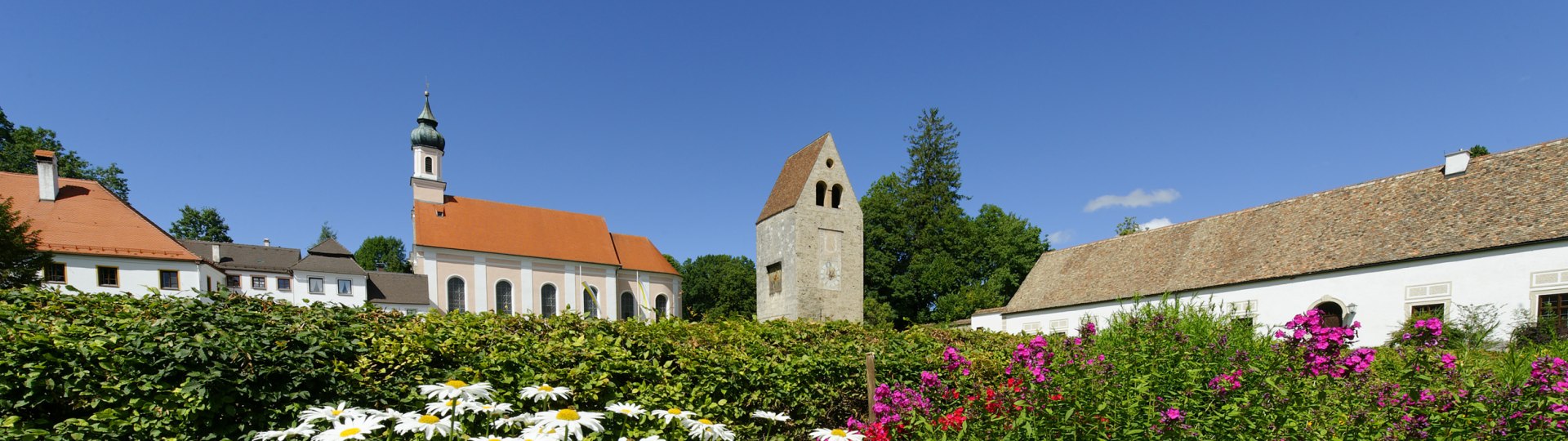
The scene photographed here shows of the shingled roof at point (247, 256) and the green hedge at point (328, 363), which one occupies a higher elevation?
the green hedge at point (328, 363)

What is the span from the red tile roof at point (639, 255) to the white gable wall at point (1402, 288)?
26.6 meters

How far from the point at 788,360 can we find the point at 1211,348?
3.46 metres

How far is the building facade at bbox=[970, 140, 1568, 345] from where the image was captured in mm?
14477

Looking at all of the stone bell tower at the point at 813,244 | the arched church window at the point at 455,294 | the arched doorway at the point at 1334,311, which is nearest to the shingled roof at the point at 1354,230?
the arched doorway at the point at 1334,311

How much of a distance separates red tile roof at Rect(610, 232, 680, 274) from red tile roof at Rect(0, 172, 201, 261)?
19090 millimetres

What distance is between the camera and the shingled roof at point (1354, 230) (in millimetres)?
15172

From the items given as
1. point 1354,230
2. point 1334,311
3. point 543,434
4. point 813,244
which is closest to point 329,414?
point 543,434

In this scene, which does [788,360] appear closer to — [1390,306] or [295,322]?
[295,322]

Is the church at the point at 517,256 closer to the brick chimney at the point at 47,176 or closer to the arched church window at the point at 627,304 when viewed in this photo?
the arched church window at the point at 627,304

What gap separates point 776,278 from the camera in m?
22.5

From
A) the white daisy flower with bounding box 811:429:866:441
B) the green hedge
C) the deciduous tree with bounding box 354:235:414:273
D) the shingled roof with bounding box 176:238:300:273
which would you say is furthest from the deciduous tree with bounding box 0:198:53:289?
the deciduous tree with bounding box 354:235:414:273

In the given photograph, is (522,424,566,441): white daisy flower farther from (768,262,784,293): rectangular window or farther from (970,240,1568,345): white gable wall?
(768,262,784,293): rectangular window

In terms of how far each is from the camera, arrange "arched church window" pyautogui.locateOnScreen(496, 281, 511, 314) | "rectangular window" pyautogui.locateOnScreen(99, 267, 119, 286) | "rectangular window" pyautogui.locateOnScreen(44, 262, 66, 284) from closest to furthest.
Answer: "rectangular window" pyautogui.locateOnScreen(44, 262, 66, 284)
"rectangular window" pyautogui.locateOnScreen(99, 267, 119, 286)
"arched church window" pyautogui.locateOnScreen(496, 281, 511, 314)

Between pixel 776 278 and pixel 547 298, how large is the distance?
17553 mm
